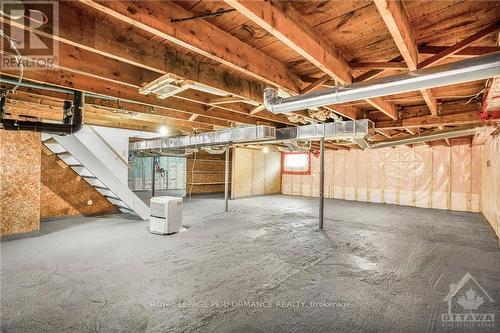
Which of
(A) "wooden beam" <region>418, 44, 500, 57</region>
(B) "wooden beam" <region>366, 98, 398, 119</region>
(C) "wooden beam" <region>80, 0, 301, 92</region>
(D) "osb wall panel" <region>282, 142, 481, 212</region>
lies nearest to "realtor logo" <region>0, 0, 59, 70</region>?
(C) "wooden beam" <region>80, 0, 301, 92</region>

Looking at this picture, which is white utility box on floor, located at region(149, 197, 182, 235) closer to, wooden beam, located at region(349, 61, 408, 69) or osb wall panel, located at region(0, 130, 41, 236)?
osb wall panel, located at region(0, 130, 41, 236)

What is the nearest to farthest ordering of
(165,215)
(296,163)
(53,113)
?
(165,215)
(53,113)
(296,163)

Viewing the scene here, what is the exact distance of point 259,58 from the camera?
2.22 metres

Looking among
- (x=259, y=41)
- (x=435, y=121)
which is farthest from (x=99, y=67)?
(x=435, y=121)

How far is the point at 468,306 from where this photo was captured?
6.91ft

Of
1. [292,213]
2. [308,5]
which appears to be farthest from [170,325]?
[292,213]

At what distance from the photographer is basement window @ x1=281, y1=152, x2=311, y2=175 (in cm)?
1009

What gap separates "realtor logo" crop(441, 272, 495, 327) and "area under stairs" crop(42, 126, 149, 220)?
485cm

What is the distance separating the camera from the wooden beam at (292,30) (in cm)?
135

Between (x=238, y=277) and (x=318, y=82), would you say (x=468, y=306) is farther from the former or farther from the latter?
(x=318, y=82)

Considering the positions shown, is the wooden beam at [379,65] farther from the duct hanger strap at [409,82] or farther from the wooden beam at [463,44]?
the duct hanger strap at [409,82]

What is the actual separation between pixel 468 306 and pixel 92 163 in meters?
5.25

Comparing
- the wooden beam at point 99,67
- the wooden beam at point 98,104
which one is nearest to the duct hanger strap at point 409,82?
the wooden beam at point 99,67

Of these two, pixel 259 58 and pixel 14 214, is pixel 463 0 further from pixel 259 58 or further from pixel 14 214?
pixel 14 214
